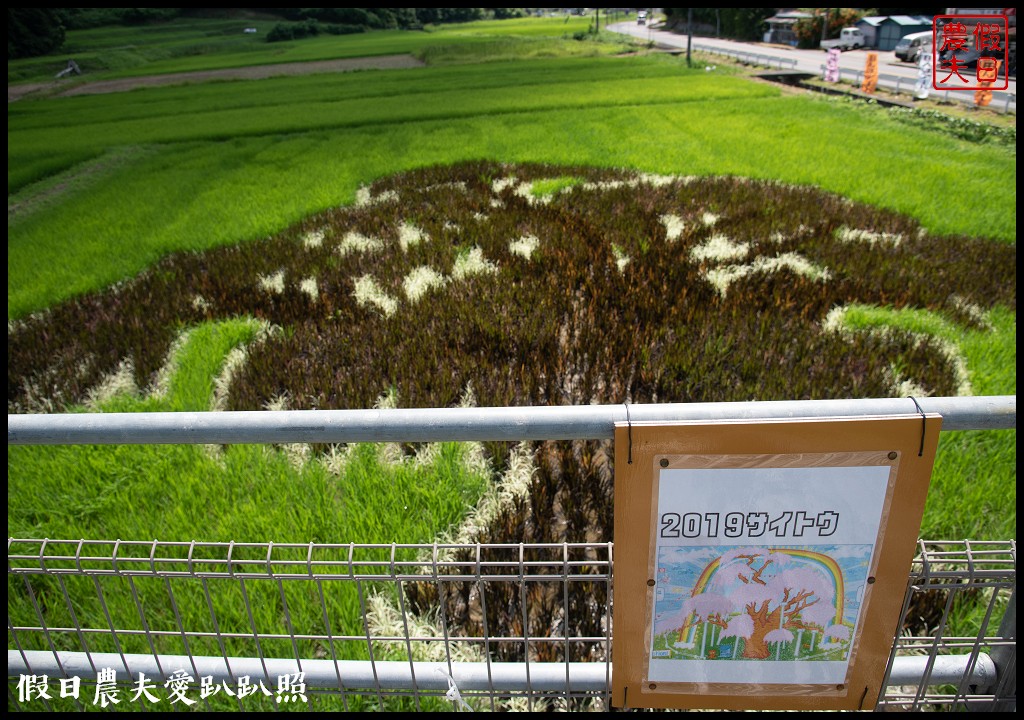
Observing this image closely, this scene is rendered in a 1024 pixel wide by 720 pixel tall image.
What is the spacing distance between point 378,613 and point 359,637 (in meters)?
1.02

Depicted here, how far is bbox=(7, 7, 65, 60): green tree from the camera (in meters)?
41.9

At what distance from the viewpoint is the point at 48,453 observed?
10.5 feet

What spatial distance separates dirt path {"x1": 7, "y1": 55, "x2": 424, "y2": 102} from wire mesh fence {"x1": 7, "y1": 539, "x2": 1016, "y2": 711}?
111ft

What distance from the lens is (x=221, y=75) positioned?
1292 inches

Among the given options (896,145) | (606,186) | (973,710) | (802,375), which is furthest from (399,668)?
(896,145)

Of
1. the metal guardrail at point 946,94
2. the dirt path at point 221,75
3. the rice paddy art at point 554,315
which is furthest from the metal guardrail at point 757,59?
the rice paddy art at point 554,315

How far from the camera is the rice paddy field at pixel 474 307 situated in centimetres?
275

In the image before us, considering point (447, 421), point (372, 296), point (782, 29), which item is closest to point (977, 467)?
point (447, 421)

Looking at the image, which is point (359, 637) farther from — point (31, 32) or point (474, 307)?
point (31, 32)

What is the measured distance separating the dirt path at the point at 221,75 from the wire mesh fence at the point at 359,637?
3375cm

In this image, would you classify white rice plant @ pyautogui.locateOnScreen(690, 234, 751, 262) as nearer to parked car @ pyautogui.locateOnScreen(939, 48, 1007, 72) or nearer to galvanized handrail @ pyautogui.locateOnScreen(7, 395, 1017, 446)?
galvanized handrail @ pyautogui.locateOnScreen(7, 395, 1017, 446)

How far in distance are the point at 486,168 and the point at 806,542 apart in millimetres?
9714

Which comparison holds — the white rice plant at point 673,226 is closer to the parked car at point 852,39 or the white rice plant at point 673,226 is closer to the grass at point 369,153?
the grass at point 369,153

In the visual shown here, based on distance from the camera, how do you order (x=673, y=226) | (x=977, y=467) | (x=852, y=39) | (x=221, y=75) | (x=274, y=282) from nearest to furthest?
(x=977, y=467)
(x=274, y=282)
(x=673, y=226)
(x=221, y=75)
(x=852, y=39)
